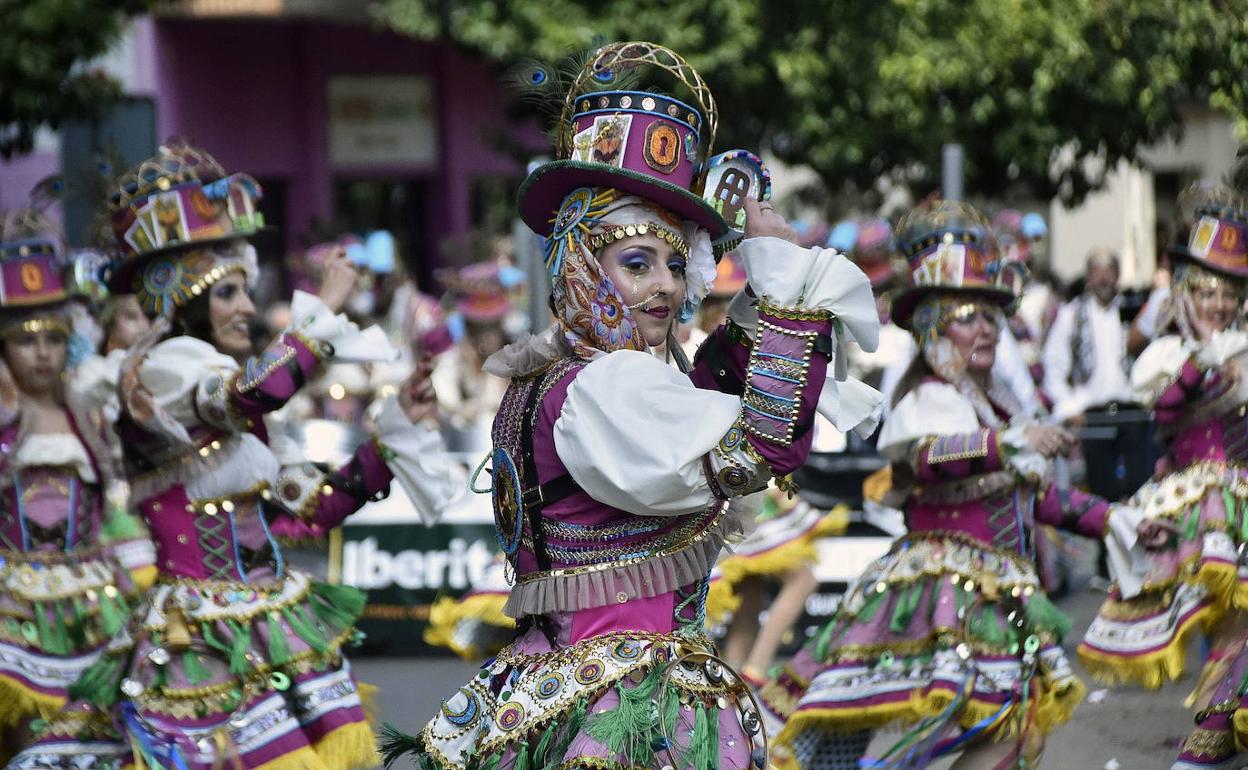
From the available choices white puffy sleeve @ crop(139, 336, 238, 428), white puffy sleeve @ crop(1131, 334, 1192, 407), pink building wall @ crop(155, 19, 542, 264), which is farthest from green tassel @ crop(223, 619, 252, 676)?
pink building wall @ crop(155, 19, 542, 264)

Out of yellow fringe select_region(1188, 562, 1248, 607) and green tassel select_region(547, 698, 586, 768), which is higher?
green tassel select_region(547, 698, 586, 768)

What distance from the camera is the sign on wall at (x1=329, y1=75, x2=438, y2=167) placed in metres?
23.2

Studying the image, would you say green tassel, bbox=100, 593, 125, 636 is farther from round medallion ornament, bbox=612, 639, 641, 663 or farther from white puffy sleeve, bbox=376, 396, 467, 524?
round medallion ornament, bbox=612, 639, 641, 663

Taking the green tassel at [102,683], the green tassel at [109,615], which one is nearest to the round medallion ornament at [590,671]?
the green tassel at [102,683]

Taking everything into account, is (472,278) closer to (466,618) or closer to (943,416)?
(466,618)

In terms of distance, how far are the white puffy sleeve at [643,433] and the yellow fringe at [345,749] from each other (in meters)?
2.26

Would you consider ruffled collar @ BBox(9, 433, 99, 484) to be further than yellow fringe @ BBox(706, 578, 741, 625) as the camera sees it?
No

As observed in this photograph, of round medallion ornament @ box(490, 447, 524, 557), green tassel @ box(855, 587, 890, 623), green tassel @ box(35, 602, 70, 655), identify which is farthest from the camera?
green tassel @ box(35, 602, 70, 655)

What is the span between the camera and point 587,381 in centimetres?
373

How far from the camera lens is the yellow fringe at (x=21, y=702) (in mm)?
6551

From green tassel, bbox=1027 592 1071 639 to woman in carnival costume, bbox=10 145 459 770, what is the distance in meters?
1.94

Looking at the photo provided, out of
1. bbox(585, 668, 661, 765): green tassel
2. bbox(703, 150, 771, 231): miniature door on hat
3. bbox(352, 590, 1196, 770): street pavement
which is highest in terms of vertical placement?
bbox(703, 150, 771, 231): miniature door on hat

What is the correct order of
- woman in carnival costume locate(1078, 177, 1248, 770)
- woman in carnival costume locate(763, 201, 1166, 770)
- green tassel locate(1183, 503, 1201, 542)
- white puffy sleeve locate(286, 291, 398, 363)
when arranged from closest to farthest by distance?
white puffy sleeve locate(286, 291, 398, 363) < woman in carnival costume locate(763, 201, 1166, 770) < woman in carnival costume locate(1078, 177, 1248, 770) < green tassel locate(1183, 503, 1201, 542)

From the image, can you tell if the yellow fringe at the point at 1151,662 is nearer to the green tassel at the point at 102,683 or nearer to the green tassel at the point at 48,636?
the green tassel at the point at 102,683
